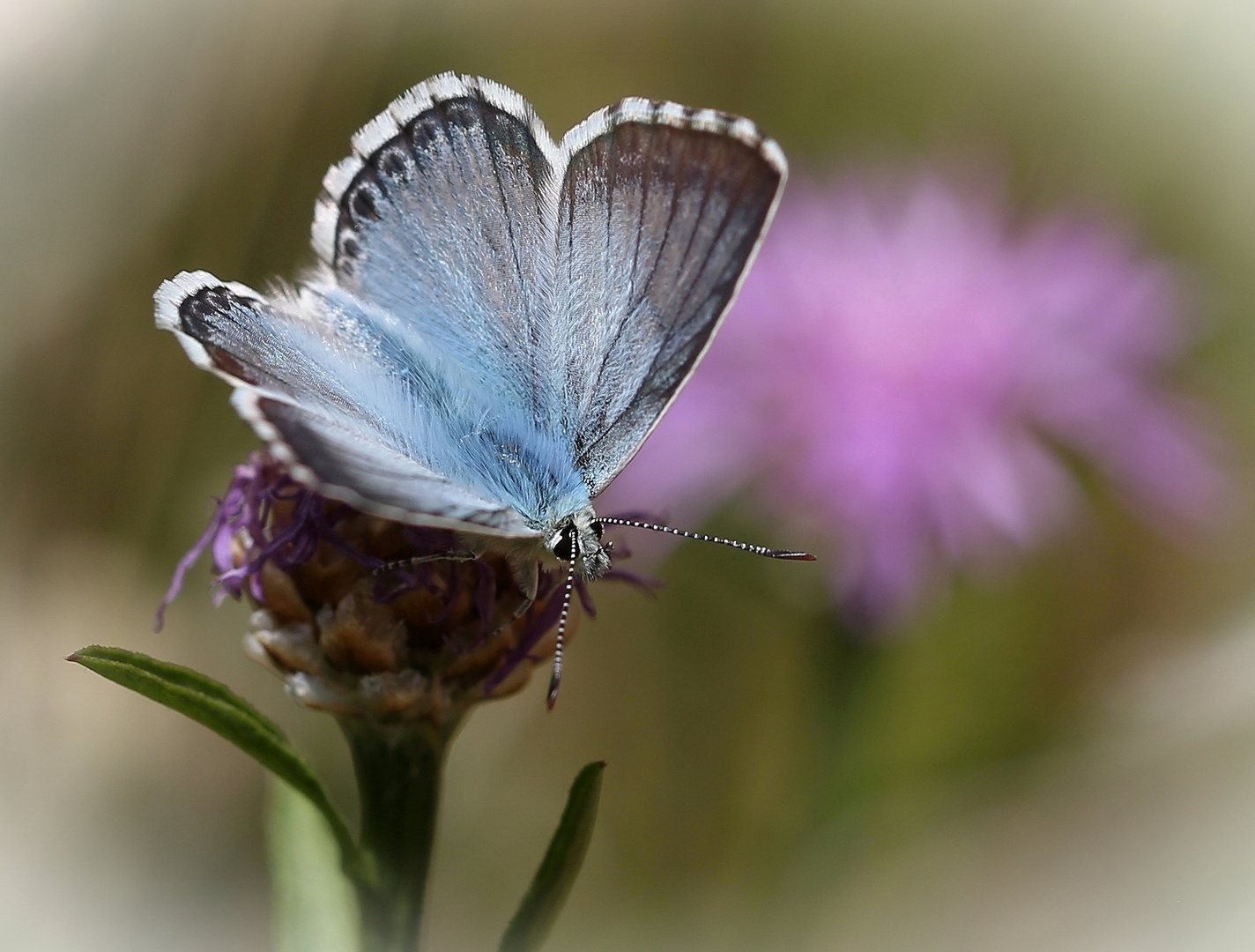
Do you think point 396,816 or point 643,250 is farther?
point 643,250

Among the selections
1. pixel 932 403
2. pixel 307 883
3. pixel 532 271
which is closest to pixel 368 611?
pixel 307 883

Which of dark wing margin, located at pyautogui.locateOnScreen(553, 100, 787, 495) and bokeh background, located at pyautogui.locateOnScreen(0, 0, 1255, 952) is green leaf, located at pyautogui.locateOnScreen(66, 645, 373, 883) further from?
bokeh background, located at pyautogui.locateOnScreen(0, 0, 1255, 952)

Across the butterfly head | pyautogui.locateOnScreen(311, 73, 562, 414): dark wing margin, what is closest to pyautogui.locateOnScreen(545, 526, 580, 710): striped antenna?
the butterfly head

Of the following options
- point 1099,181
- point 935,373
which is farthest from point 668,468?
point 1099,181

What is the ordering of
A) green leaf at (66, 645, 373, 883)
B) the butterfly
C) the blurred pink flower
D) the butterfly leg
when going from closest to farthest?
1. green leaf at (66, 645, 373, 883)
2. the butterfly leg
3. the butterfly
4. the blurred pink flower

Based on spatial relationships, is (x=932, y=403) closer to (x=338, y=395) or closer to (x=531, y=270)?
(x=531, y=270)

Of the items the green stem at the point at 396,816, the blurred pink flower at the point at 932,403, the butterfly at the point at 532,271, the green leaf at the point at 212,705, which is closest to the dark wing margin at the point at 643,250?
the butterfly at the point at 532,271

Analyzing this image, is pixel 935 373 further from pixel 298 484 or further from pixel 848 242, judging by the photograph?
pixel 298 484
